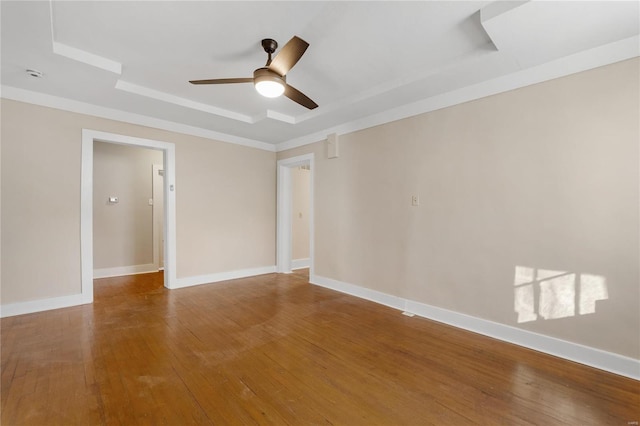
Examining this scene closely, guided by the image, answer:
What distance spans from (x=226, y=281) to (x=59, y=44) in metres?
3.77

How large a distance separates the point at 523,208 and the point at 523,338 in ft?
4.06

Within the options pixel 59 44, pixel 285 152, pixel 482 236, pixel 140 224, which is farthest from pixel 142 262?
pixel 482 236

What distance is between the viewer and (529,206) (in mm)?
2711

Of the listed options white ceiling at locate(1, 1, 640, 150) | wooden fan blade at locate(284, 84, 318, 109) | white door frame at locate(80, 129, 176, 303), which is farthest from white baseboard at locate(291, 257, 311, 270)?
wooden fan blade at locate(284, 84, 318, 109)

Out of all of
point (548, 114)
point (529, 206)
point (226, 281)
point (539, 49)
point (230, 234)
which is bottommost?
point (226, 281)

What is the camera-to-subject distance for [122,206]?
5535 millimetres

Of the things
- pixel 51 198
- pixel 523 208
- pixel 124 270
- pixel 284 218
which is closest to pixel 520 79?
pixel 523 208

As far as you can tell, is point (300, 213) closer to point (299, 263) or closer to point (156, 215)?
point (299, 263)

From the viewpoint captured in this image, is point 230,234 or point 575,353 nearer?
point 575,353

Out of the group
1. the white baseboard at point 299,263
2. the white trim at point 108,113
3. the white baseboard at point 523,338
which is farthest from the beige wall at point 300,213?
the white baseboard at point 523,338

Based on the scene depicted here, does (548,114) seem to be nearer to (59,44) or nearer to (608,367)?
(608,367)

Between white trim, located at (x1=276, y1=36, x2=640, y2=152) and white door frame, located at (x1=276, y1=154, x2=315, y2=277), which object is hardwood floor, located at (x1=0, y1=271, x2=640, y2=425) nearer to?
white door frame, located at (x1=276, y1=154, x2=315, y2=277)

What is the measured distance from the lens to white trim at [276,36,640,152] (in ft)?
7.51

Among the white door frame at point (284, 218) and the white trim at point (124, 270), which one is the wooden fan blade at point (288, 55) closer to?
the white door frame at point (284, 218)
